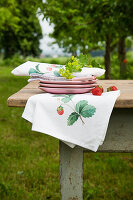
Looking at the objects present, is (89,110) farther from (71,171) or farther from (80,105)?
(71,171)

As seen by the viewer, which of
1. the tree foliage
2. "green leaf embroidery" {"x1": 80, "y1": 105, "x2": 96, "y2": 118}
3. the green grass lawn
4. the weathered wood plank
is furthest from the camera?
the tree foliage

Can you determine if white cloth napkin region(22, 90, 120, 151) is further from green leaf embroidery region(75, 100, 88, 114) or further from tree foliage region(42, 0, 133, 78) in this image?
tree foliage region(42, 0, 133, 78)

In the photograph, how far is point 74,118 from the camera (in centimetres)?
137

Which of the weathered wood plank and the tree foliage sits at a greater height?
the tree foliage

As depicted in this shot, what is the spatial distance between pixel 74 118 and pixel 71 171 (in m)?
0.31

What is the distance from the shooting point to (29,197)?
2.59 meters

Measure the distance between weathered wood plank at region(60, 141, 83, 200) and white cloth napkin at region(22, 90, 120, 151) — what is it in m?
0.15

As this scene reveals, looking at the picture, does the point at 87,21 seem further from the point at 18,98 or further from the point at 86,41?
the point at 18,98

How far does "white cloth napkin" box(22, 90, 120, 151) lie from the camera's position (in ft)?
4.46

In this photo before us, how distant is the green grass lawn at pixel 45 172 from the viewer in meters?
2.67

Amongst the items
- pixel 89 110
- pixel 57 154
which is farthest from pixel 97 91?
pixel 57 154

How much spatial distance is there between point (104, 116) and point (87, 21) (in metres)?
4.62

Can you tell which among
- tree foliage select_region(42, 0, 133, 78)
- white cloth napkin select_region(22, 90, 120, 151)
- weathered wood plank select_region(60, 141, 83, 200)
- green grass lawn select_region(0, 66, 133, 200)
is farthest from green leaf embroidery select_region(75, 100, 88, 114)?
tree foliage select_region(42, 0, 133, 78)

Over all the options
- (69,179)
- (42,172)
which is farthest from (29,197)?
(69,179)
